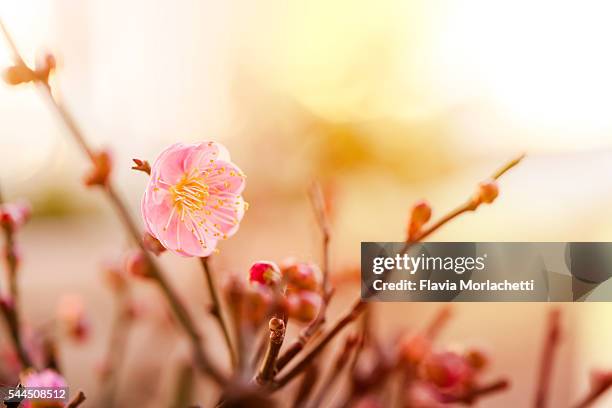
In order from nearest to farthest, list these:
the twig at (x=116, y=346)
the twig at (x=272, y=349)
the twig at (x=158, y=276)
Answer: the twig at (x=272, y=349) → the twig at (x=158, y=276) → the twig at (x=116, y=346)

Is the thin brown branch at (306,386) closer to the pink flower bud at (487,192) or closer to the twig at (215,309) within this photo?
the twig at (215,309)

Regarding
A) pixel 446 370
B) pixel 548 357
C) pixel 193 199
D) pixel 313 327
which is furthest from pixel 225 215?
pixel 548 357

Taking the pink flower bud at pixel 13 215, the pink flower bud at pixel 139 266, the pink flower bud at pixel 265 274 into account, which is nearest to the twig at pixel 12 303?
the pink flower bud at pixel 13 215

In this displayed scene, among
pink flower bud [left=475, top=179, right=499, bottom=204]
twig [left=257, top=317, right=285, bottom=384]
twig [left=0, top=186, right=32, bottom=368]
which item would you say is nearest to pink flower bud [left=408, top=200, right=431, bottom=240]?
pink flower bud [left=475, top=179, right=499, bottom=204]

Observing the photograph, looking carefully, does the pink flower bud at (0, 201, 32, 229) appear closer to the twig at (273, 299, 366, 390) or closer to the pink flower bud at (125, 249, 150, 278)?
the pink flower bud at (125, 249, 150, 278)

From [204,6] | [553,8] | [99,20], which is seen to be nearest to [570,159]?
[553,8]

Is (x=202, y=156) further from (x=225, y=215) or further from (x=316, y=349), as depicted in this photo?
(x=316, y=349)

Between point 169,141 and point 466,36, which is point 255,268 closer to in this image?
point 169,141
